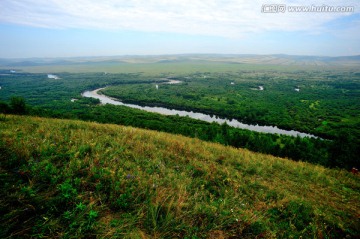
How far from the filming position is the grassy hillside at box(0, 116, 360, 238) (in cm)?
315

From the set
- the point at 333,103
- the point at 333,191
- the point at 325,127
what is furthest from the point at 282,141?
the point at 333,103

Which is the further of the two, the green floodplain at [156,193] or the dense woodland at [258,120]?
the dense woodland at [258,120]

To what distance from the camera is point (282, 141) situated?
128 feet

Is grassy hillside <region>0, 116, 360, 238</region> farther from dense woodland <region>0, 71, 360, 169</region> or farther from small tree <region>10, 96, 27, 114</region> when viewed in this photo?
small tree <region>10, 96, 27, 114</region>

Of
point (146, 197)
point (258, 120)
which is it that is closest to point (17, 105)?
point (146, 197)

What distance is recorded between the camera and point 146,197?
13.5 ft

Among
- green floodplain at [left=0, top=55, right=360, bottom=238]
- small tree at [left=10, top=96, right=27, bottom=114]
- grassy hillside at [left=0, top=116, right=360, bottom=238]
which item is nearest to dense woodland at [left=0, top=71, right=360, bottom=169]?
small tree at [left=10, top=96, right=27, bottom=114]

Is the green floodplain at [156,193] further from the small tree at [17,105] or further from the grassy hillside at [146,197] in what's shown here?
the small tree at [17,105]

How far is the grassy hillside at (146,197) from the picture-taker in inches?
124

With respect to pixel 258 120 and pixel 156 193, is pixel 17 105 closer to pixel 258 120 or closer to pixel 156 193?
pixel 156 193

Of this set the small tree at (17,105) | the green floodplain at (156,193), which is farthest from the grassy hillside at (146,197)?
the small tree at (17,105)

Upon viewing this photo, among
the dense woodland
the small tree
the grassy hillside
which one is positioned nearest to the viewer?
the grassy hillside

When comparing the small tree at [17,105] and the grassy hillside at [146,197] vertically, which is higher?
the grassy hillside at [146,197]

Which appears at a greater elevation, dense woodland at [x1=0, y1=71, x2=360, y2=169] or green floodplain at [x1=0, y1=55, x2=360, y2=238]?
green floodplain at [x1=0, y1=55, x2=360, y2=238]
